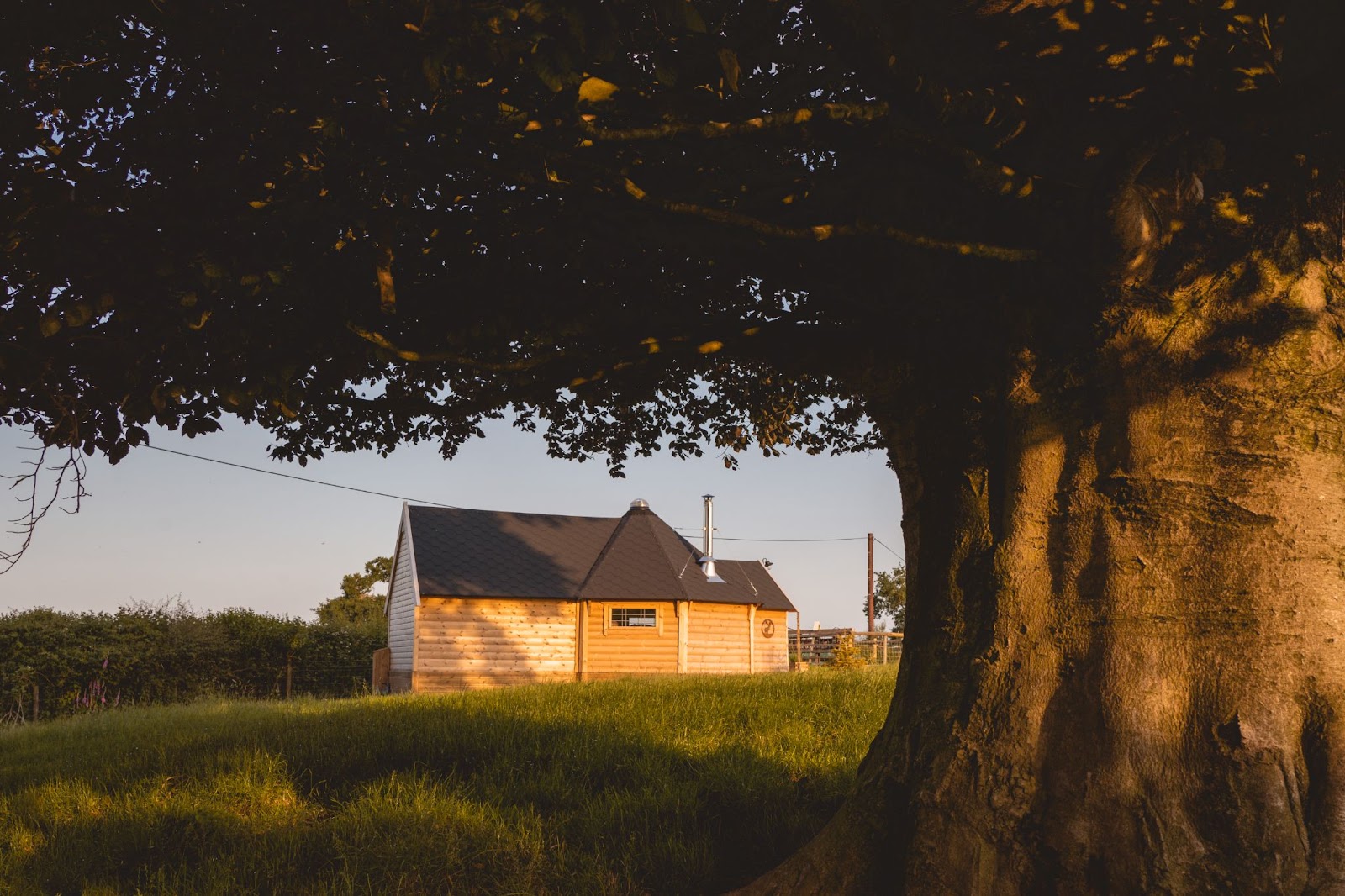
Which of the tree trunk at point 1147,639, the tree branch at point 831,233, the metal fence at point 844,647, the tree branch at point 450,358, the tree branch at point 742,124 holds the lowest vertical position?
the metal fence at point 844,647

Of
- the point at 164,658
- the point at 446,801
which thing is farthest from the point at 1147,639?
the point at 164,658

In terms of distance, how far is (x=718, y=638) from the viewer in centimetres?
3156

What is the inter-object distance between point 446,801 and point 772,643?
2874 centimetres

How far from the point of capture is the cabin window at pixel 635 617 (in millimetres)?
30609

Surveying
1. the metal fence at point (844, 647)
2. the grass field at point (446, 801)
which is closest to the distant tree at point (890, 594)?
the metal fence at point (844, 647)

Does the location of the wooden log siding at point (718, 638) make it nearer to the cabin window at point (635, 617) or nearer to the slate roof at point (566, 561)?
the slate roof at point (566, 561)

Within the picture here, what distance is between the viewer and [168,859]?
6.05 m

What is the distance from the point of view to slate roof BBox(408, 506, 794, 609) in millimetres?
29703

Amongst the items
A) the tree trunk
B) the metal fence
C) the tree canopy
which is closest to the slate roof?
the metal fence

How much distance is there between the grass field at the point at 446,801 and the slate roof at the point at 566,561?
19238 mm

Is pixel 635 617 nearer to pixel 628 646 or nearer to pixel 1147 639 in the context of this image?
pixel 628 646

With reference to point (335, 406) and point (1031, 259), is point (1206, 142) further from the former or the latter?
point (335, 406)

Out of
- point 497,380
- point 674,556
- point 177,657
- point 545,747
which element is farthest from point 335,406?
point 674,556

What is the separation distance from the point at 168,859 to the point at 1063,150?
7246 mm
